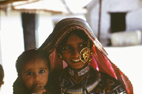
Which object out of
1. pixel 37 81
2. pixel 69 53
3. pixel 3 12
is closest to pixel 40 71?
pixel 37 81

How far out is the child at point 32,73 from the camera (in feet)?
3.93

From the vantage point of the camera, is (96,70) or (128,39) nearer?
(96,70)

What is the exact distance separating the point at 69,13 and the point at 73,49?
450 cm

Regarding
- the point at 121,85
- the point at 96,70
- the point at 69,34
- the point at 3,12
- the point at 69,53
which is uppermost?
the point at 3,12

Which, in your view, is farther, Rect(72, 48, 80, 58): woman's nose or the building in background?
the building in background

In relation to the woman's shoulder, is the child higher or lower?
higher

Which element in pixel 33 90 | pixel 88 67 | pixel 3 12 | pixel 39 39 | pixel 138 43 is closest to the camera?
pixel 33 90

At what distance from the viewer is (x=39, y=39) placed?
5.42m

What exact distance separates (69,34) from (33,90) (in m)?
0.43

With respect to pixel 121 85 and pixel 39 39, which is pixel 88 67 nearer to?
pixel 121 85

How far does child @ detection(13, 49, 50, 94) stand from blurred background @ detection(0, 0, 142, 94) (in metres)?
0.32

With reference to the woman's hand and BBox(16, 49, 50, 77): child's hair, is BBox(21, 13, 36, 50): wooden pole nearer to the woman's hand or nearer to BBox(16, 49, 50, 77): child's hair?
BBox(16, 49, 50, 77): child's hair

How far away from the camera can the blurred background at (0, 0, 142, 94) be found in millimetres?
3478

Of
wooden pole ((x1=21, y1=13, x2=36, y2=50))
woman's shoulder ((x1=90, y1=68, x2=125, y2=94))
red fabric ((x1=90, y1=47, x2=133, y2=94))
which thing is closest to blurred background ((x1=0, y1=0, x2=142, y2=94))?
wooden pole ((x1=21, y1=13, x2=36, y2=50))
